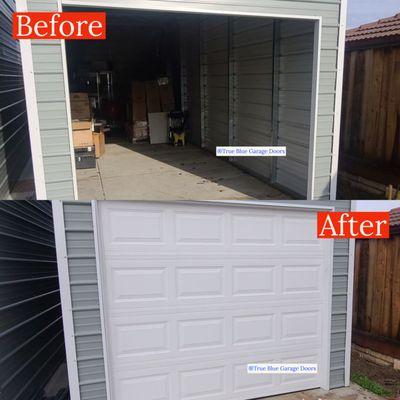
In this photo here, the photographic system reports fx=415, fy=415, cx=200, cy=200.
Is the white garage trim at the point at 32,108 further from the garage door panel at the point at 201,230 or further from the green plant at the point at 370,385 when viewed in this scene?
the green plant at the point at 370,385

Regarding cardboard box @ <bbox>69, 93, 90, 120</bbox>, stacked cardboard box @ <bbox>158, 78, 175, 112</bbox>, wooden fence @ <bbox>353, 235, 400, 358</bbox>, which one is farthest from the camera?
stacked cardboard box @ <bbox>158, 78, 175, 112</bbox>

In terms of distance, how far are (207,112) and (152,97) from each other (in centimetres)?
162

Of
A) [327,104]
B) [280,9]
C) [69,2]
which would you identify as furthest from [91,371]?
[280,9]

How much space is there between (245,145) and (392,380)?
4050 millimetres

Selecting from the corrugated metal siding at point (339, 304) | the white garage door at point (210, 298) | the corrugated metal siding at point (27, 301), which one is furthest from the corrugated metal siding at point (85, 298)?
the corrugated metal siding at point (339, 304)

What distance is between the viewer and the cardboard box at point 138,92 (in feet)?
30.8

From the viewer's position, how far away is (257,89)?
21.2ft

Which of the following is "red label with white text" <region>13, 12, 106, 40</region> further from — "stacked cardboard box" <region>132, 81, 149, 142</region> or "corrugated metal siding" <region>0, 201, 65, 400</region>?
"stacked cardboard box" <region>132, 81, 149, 142</region>

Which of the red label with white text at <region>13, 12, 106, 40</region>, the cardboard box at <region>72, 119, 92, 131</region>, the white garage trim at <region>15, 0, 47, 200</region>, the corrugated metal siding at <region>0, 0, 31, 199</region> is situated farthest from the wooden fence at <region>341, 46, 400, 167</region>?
the corrugated metal siding at <region>0, 0, 31, 199</region>

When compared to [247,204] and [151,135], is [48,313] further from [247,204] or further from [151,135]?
[151,135]

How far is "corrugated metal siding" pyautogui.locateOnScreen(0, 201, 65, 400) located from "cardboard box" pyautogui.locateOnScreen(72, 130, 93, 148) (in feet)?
7.64

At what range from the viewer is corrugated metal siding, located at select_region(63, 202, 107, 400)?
4043 mm

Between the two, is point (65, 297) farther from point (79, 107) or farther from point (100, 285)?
point (79, 107)

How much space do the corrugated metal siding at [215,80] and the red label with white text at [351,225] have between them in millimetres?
3275
